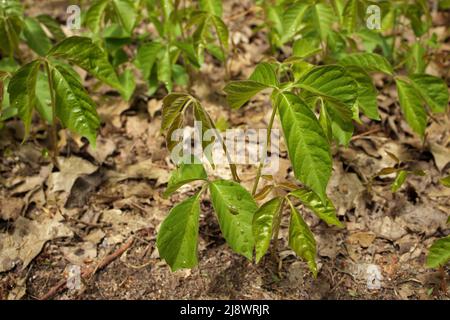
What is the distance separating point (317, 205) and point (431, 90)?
96 cm

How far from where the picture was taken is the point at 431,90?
2178 millimetres

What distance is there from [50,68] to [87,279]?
0.89 meters

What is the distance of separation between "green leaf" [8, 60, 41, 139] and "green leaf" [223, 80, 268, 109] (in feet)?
2.53

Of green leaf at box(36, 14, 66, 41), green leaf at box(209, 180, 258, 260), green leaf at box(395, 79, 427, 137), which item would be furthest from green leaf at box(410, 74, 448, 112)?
green leaf at box(36, 14, 66, 41)

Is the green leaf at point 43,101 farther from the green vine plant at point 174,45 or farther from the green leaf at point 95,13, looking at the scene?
the green vine plant at point 174,45

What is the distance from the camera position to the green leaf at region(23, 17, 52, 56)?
7.96 ft

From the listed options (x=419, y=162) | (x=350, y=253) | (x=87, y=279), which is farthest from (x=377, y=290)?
(x=87, y=279)

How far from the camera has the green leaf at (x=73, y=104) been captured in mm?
1909

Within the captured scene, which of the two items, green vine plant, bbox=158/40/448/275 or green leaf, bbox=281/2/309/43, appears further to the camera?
green leaf, bbox=281/2/309/43

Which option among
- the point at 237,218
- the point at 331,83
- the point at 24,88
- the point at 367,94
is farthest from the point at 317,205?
the point at 24,88

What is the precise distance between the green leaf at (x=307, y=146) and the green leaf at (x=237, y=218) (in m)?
0.26

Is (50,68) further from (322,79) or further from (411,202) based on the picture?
(411,202)

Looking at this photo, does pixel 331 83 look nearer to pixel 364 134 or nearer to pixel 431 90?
pixel 431 90

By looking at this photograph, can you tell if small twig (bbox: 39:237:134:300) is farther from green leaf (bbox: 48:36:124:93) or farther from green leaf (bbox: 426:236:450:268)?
green leaf (bbox: 426:236:450:268)
